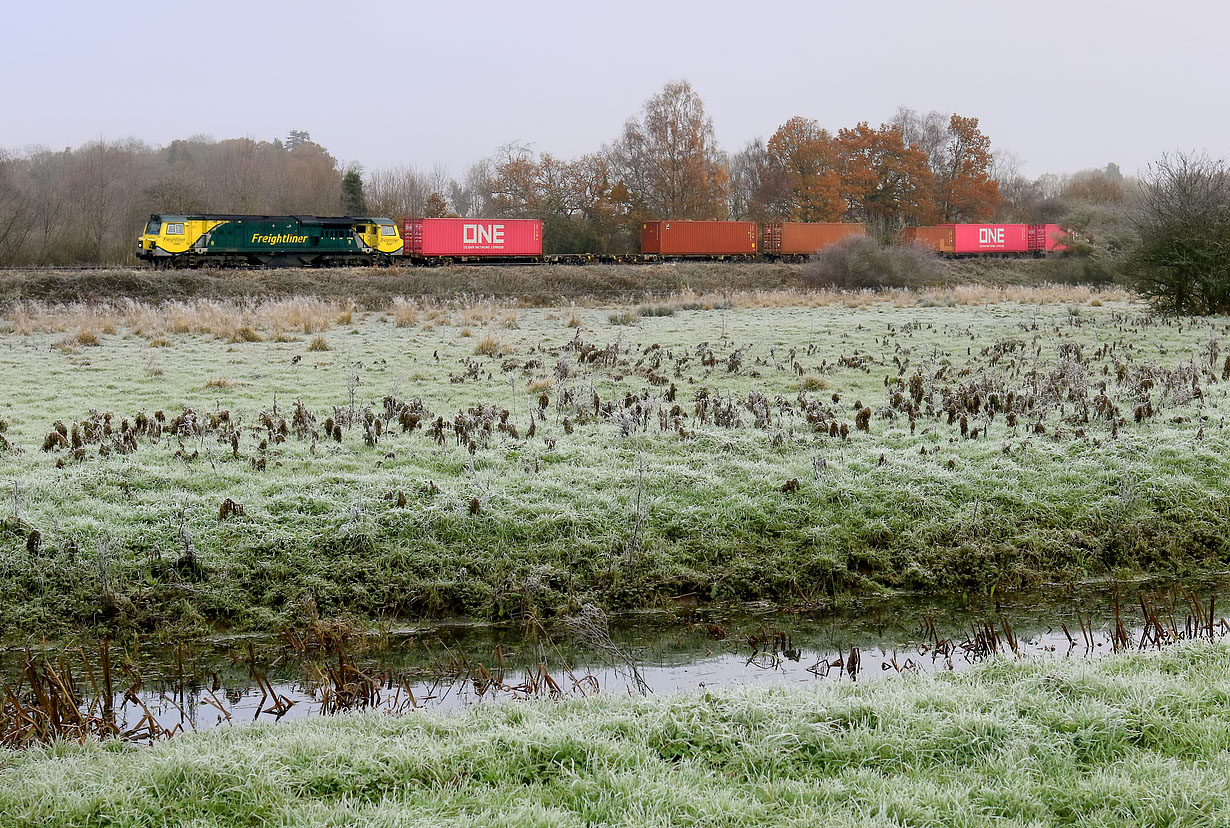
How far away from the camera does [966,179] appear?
74500 millimetres

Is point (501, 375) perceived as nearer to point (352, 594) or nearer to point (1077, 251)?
point (352, 594)

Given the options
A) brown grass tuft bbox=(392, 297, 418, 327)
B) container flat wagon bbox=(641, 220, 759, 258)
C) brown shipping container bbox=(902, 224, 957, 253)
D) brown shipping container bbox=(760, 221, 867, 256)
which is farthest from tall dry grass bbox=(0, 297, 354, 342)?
brown shipping container bbox=(902, 224, 957, 253)

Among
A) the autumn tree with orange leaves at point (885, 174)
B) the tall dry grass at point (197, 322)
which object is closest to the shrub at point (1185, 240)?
the tall dry grass at point (197, 322)

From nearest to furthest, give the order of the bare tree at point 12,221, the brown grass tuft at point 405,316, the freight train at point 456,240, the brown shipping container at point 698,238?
the brown grass tuft at point 405,316, the freight train at point 456,240, the bare tree at point 12,221, the brown shipping container at point 698,238

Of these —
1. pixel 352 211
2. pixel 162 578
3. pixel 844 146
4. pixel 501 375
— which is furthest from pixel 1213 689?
pixel 844 146

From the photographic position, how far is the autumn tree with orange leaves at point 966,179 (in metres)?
74.4

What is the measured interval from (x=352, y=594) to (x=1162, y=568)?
7.37m

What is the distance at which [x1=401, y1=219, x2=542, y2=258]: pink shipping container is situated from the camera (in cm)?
4941

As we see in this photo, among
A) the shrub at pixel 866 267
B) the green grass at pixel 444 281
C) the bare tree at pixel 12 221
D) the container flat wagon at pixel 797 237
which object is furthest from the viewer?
the container flat wagon at pixel 797 237

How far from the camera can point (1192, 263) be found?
949 inches

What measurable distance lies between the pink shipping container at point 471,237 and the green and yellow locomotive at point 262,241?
5.14 feet

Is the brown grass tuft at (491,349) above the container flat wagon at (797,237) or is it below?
below

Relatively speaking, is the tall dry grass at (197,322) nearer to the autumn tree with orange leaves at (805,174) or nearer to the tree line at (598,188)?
the tree line at (598,188)

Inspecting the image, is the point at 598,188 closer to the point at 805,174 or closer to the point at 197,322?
the point at 805,174
